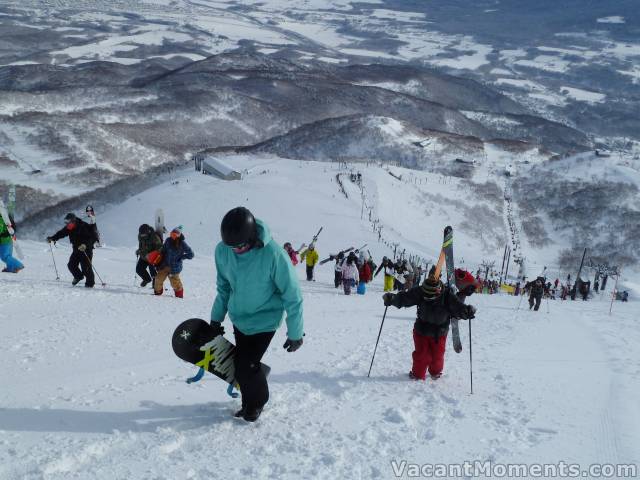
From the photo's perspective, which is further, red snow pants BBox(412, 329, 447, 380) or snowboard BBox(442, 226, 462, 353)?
snowboard BBox(442, 226, 462, 353)

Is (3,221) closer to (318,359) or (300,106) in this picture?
(318,359)

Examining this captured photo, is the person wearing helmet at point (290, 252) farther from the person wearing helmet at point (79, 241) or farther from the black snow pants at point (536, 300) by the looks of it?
the black snow pants at point (536, 300)

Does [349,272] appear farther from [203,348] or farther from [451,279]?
[203,348]

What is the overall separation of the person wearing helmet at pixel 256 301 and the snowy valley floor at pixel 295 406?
41cm

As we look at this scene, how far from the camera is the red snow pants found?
19.3 feet

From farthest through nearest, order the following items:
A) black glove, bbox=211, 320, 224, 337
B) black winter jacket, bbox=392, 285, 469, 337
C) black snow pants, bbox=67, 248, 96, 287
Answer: black snow pants, bbox=67, 248, 96, 287
black winter jacket, bbox=392, 285, 469, 337
black glove, bbox=211, 320, 224, 337

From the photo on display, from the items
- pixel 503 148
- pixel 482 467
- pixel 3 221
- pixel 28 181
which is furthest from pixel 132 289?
pixel 503 148

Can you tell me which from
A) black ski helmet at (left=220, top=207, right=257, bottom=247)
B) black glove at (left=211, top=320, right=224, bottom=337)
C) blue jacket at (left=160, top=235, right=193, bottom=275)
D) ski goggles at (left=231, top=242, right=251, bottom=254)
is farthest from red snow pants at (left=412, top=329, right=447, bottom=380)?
blue jacket at (left=160, top=235, right=193, bottom=275)

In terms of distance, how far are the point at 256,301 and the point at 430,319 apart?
2.57 metres

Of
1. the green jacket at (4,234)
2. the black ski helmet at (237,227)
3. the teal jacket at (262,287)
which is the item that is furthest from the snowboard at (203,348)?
the green jacket at (4,234)

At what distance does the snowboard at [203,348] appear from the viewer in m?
4.08

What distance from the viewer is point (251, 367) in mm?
4090

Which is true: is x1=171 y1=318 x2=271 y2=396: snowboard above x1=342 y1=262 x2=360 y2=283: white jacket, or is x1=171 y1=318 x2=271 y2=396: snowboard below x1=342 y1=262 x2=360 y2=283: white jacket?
above

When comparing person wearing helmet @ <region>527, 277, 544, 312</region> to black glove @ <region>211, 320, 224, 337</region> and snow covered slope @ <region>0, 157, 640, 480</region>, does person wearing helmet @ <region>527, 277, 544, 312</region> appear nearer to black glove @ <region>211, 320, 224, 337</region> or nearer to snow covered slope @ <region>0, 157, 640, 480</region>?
snow covered slope @ <region>0, 157, 640, 480</region>
